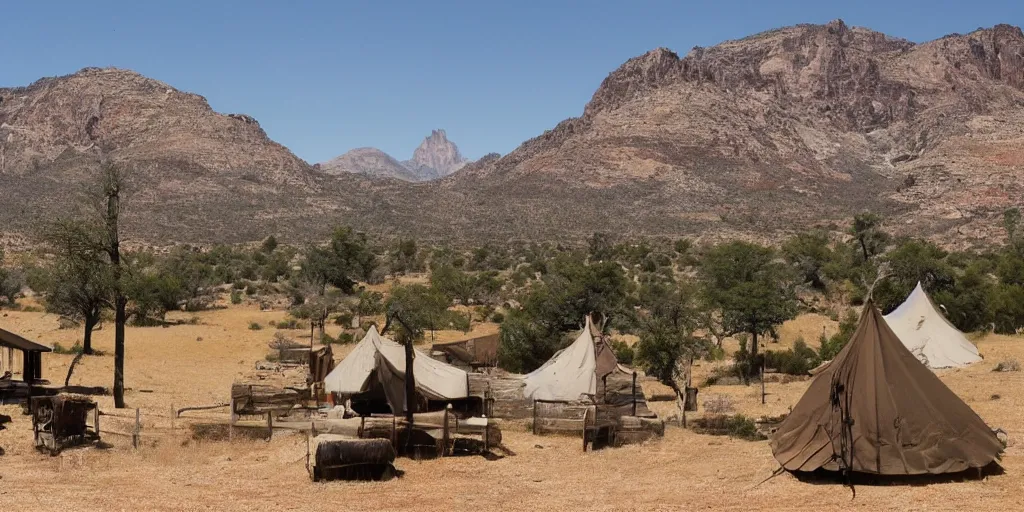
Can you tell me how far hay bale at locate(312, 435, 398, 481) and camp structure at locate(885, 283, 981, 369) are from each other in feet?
51.6

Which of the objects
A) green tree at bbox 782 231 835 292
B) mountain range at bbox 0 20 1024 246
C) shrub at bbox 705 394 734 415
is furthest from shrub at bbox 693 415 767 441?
mountain range at bbox 0 20 1024 246

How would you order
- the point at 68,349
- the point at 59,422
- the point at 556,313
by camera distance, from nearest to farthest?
the point at 59,422, the point at 556,313, the point at 68,349

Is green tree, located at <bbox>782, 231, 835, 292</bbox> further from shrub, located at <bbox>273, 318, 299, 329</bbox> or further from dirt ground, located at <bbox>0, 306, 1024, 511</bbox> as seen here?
Result: dirt ground, located at <bbox>0, 306, 1024, 511</bbox>

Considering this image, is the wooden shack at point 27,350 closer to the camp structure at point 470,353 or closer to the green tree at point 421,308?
the camp structure at point 470,353

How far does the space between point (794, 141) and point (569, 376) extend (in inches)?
4138

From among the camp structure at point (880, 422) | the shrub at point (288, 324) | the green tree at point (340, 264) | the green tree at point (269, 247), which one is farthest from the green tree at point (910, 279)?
the green tree at point (269, 247)

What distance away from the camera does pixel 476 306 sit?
4000cm

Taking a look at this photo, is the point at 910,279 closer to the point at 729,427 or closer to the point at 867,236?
the point at 867,236

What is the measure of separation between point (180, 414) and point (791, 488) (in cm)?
1136

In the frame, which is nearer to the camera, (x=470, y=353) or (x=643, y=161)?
(x=470, y=353)

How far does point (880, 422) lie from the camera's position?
39.0 feet

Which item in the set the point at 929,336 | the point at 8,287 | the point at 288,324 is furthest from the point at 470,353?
the point at 8,287

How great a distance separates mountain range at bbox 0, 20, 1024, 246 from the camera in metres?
81.5

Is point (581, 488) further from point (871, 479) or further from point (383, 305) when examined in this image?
point (383, 305)
